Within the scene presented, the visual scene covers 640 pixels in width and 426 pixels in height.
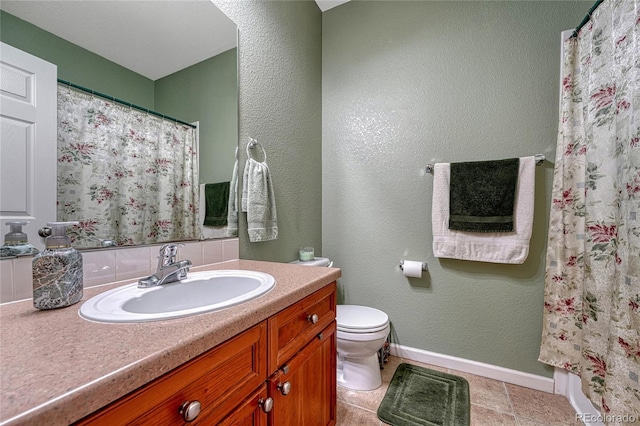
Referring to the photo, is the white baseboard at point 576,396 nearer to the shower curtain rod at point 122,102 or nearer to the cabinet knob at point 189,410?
the cabinet knob at point 189,410

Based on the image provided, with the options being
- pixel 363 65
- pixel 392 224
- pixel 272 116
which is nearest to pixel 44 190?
pixel 272 116

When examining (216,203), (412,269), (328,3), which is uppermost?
(328,3)

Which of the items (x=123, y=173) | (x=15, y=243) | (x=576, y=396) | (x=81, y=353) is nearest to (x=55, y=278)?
(x=15, y=243)

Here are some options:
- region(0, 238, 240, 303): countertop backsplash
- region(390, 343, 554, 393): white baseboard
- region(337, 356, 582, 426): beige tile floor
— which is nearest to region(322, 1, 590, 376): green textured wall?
region(390, 343, 554, 393): white baseboard

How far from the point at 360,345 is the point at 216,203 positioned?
107 centimetres

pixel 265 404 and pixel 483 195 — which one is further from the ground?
pixel 483 195

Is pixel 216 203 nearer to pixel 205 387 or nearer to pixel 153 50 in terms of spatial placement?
pixel 153 50

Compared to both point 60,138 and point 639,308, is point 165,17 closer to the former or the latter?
point 60,138

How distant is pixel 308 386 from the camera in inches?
34.9

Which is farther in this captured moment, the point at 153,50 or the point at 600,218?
the point at 600,218

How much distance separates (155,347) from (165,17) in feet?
4.10

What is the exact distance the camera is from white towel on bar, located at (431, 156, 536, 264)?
57.3 inches

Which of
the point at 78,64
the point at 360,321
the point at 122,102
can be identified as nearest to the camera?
the point at 78,64

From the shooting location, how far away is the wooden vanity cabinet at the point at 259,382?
43cm
